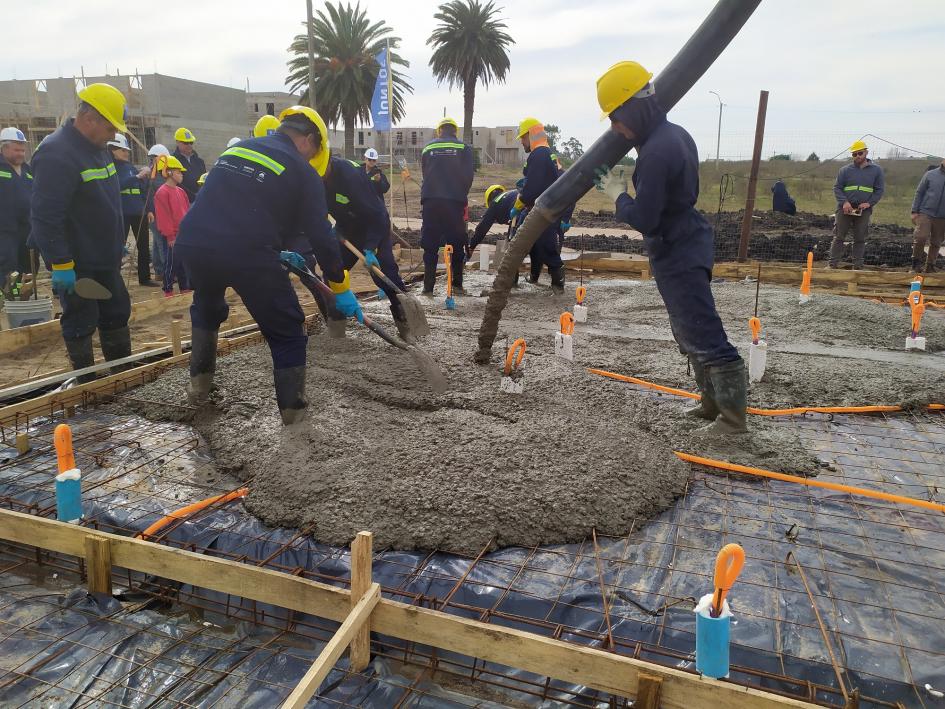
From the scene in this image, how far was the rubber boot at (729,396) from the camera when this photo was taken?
3496 millimetres

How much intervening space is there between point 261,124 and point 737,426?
423 centimetres

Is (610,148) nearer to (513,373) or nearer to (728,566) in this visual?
(513,373)

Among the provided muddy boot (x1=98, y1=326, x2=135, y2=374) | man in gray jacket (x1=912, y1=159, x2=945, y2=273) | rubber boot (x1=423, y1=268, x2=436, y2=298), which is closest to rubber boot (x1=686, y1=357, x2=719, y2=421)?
muddy boot (x1=98, y1=326, x2=135, y2=374)

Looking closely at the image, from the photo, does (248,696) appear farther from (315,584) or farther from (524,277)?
(524,277)

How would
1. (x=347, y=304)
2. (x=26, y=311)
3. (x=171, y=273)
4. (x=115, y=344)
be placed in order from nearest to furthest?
(x=347, y=304)
(x=115, y=344)
(x=26, y=311)
(x=171, y=273)

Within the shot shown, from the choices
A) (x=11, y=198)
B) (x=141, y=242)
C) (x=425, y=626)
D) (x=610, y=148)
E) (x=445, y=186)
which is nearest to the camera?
(x=425, y=626)

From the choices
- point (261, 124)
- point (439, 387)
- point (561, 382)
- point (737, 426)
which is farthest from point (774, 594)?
point (261, 124)

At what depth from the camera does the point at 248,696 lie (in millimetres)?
2002

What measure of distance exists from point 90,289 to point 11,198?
10.9 feet

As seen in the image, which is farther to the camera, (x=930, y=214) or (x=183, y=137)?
(x=183, y=137)

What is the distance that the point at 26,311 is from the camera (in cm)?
599

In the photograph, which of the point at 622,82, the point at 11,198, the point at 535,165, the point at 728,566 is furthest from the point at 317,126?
the point at 11,198

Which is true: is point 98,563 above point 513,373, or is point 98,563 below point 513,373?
below

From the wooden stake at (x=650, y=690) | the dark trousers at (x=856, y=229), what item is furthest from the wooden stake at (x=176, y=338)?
the dark trousers at (x=856, y=229)
